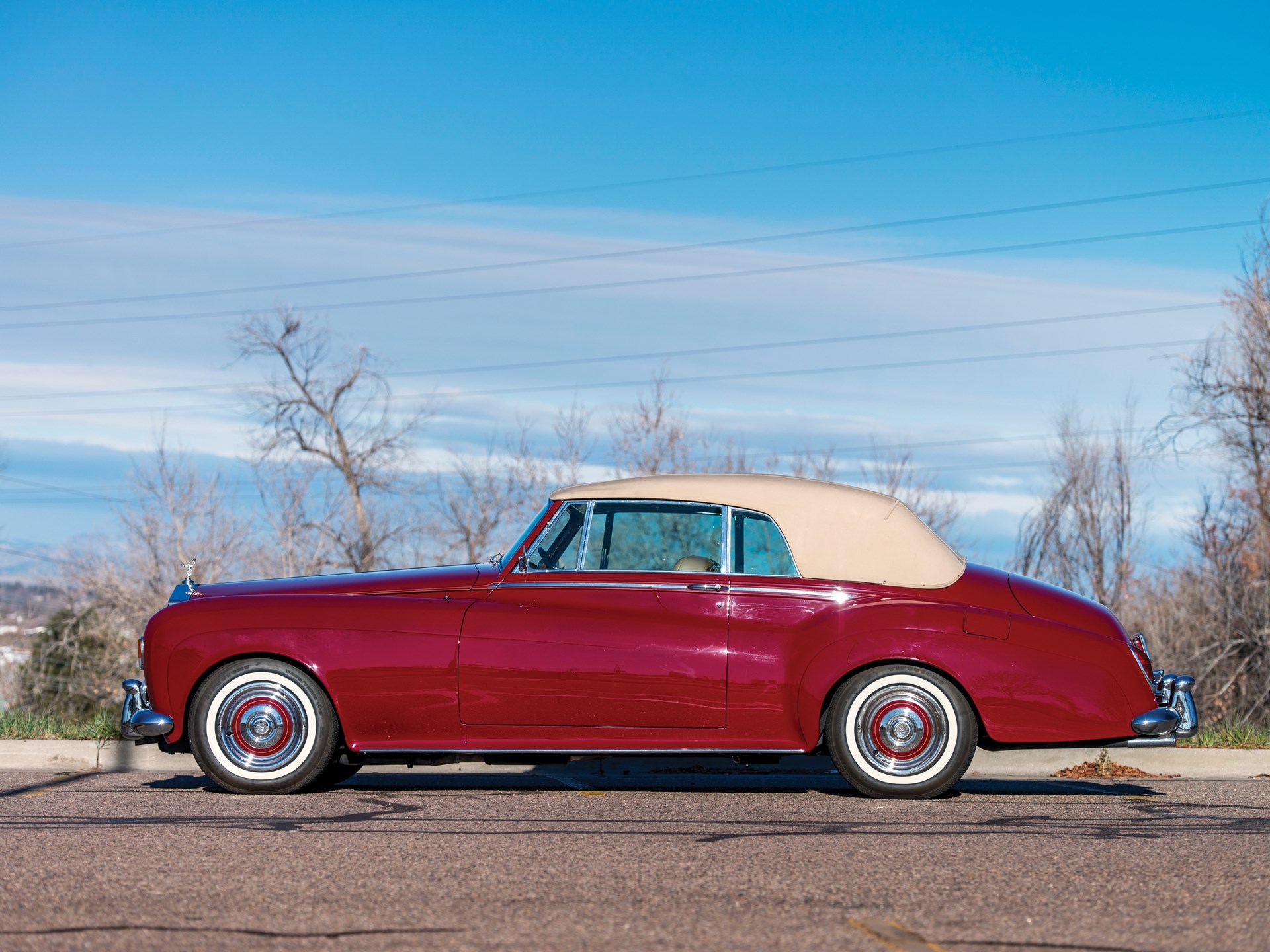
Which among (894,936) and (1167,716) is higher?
(1167,716)

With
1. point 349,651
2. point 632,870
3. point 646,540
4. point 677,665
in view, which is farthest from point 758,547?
point 632,870

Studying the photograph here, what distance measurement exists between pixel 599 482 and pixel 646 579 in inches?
27.6

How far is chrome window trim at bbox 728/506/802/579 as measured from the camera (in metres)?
7.00

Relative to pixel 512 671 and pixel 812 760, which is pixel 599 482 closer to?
pixel 512 671

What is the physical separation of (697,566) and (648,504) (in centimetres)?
46

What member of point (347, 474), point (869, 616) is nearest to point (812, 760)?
point (869, 616)

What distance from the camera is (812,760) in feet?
26.8

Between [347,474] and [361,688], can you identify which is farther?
[347,474]

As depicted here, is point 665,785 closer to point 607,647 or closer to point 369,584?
point 607,647

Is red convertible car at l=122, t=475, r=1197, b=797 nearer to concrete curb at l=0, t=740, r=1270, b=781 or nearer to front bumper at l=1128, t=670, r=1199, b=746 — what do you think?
front bumper at l=1128, t=670, r=1199, b=746

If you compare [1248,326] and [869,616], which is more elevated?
[1248,326]

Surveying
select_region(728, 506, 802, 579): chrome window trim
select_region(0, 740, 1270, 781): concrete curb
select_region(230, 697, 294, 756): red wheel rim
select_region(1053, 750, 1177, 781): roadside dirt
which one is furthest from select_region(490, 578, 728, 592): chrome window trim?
select_region(1053, 750, 1177, 781): roadside dirt

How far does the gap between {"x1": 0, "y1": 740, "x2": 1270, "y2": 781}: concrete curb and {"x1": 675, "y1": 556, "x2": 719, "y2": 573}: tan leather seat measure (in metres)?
1.48

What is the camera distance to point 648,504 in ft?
23.7
